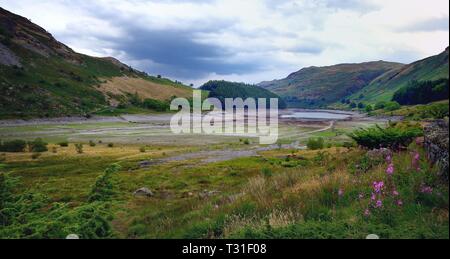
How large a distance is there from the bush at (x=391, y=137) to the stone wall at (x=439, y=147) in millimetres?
6657

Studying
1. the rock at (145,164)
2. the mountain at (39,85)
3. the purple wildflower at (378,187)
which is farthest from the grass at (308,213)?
the mountain at (39,85)

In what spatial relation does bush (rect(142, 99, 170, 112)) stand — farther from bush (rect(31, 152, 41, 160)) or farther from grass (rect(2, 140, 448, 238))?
grass (rect(2, 140, 448, 238))

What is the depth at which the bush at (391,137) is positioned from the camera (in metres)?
19.5

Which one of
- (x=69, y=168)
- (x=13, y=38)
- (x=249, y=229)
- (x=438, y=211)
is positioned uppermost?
(x=13, y=38)

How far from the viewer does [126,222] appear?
53.3 feet

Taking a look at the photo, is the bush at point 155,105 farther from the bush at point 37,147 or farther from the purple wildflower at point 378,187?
the purple wildflower at point 378,187

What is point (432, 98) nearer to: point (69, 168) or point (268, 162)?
point (268, 162)

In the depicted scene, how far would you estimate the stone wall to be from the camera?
9062mm

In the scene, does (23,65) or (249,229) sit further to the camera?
(23,65)

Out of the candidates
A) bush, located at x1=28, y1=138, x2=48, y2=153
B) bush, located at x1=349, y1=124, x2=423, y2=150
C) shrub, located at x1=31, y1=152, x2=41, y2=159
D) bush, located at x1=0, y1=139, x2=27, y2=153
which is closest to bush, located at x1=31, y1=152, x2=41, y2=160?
shrub, located at x1=31, y1=152, x2=41, y2=159

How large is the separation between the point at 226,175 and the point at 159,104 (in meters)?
151
